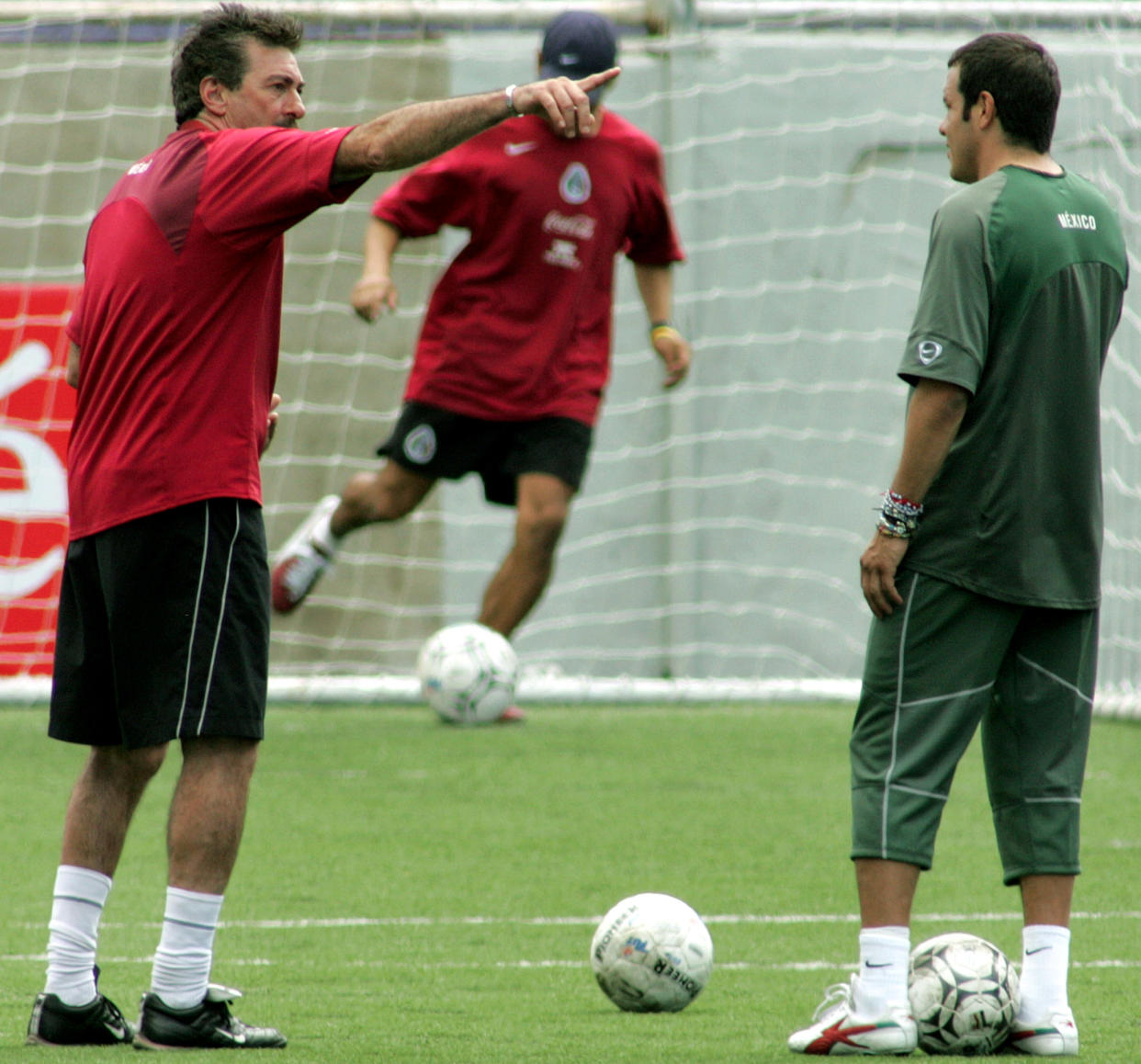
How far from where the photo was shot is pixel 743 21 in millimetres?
9711

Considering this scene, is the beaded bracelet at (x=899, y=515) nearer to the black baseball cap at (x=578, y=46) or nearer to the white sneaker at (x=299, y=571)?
the black baseball cap at (x=578, y=46)

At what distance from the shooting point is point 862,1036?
10.5ft

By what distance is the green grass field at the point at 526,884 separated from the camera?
3.48 m

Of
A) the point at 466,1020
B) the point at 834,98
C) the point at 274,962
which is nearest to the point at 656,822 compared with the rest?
the point at 274,962

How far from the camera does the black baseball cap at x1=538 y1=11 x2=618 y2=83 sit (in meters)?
7.02

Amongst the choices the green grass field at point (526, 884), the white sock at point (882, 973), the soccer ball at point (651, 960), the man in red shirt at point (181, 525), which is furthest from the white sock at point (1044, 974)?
the man in red shirt at point (181, 525)

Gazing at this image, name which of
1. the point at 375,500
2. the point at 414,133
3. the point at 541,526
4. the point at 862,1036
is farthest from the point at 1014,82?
the point at 375,500

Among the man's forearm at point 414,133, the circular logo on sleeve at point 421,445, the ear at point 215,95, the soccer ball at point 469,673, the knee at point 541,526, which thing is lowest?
the soccer ball at point 469,673

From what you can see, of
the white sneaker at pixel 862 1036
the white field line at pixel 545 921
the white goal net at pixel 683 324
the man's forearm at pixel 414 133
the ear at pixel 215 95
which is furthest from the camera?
the white goal net at pixel 683 324

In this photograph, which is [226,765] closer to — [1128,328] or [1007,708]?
[1007,708]

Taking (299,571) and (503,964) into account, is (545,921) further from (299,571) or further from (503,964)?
(299,571)

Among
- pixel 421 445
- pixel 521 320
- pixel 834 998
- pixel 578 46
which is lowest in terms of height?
pixel 834 998

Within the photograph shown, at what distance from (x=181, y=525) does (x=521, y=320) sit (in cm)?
417

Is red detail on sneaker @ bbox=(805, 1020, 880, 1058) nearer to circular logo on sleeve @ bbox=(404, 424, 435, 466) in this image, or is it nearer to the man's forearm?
the man's forearm
